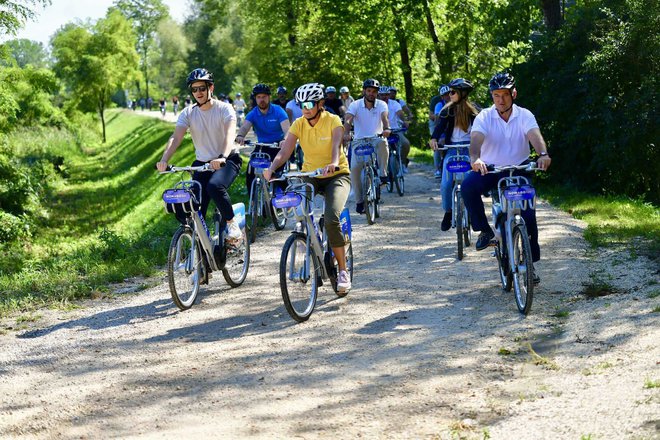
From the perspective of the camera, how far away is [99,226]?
2892 cm

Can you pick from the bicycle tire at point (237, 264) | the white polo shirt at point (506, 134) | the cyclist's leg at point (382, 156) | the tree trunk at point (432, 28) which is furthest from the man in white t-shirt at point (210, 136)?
the tree trunk at point (432, 28)

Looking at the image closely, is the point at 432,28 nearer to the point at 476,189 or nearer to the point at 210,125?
the point at 210,125

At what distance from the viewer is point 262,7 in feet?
137

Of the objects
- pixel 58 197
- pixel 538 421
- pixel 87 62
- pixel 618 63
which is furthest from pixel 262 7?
pixel 538 421

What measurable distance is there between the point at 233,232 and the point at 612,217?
6.80 m

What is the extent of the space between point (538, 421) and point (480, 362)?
1.30 m

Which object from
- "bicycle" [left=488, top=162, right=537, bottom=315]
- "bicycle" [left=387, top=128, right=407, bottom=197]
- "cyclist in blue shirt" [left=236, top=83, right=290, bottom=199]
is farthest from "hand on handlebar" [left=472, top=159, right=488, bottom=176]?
"bicycle" [left=387, top=128, right=407, bottom=197]

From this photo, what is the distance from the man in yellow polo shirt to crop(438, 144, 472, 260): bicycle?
2.00 metres

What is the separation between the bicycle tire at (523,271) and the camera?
7969mm

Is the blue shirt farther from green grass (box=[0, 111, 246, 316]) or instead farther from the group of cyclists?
the group of cyclists

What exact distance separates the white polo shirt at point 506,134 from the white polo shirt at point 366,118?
559cm

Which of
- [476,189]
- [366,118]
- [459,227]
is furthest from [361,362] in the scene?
[366,118]

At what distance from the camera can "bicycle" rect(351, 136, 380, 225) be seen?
13773 millimetres

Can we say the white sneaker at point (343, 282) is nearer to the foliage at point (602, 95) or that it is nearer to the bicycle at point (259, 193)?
the bicycle at point (259, 193)
